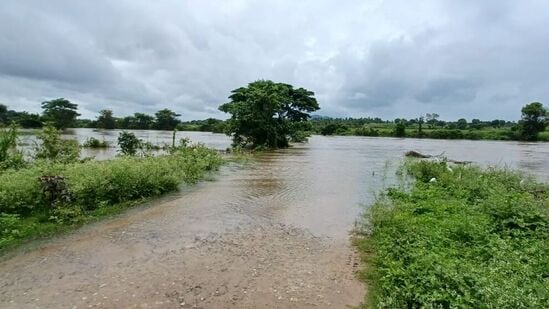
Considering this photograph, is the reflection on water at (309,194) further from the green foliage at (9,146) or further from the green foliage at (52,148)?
the green foliage at (9,146)

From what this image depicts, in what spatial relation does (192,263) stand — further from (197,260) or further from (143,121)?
(143,121)

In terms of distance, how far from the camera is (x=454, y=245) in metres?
6.36

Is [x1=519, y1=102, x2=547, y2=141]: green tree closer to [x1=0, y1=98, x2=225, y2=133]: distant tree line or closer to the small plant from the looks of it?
[x1=0, y1=98, x2=225, y2=133]: distant tree line

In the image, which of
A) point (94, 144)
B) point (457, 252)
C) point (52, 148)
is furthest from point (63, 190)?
point (94, 144)

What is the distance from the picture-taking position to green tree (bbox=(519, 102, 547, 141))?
68.4 meters

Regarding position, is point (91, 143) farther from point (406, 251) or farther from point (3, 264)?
point (406, 251)

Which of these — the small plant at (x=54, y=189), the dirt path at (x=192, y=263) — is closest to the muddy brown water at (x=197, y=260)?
the dirt path at (x=192, y=263)

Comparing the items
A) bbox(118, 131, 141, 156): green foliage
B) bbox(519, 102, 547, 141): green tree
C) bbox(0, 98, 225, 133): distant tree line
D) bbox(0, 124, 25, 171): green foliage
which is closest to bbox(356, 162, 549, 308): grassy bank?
bbox(0, 124, 25, 171): green foliage

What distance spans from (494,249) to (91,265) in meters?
6.16

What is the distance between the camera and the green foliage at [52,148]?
1445 centimetres

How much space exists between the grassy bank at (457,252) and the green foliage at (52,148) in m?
11.7

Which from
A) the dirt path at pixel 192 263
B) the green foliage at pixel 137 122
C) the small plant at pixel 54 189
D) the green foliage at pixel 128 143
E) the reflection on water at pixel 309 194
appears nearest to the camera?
the dirt path at pixel 192 263

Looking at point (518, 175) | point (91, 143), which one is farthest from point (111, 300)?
point (91, 143)

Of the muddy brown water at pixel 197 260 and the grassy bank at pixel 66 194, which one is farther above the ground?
the grassy bank at pixel 66 194
